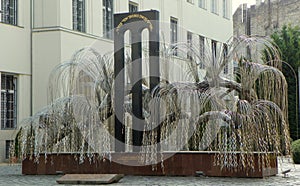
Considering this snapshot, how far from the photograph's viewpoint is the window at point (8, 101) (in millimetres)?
27328

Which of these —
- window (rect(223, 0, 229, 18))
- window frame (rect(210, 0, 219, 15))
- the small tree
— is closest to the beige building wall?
the small tree

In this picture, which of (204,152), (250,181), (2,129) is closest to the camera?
(250,181)

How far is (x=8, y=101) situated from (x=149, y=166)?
11.0 meters

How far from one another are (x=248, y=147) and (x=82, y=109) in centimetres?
485

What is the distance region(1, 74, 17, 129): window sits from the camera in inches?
1076

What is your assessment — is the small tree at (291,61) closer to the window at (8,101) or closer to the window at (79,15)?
the window at (79,15)

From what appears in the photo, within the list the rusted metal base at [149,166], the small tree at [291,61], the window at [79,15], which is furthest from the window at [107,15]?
the rusted metal base at [149,166]

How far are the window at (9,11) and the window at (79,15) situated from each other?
9.63 ft

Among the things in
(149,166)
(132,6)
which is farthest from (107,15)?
(149,166)

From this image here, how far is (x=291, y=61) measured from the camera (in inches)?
1511

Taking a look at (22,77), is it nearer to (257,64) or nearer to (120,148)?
(120,148)

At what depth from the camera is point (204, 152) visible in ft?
58.5

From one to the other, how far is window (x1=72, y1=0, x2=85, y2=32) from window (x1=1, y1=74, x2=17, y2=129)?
3.95 m

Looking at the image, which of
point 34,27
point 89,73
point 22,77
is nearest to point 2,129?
point 22,77
